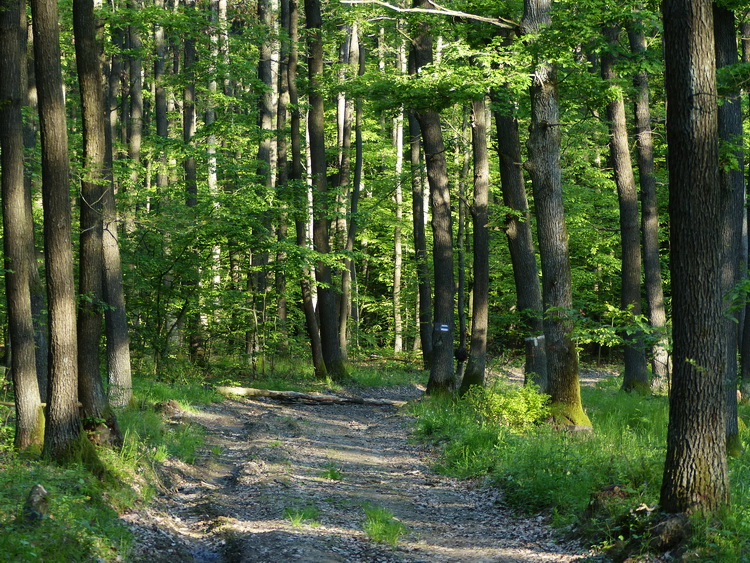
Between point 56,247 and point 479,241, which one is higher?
point 479,241

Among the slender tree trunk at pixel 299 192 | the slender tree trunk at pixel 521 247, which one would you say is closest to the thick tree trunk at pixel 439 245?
the slender tree trunk at pixel 521 247

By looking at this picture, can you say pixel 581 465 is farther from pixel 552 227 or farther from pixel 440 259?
pixel 440 259

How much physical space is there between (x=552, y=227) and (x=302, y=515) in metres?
5.44

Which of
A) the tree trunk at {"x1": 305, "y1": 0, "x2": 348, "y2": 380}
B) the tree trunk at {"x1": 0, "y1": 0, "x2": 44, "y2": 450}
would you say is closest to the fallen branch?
the tree trunk at {"x1": 305, "y1": 0, "x2": 348, "y2": 380}

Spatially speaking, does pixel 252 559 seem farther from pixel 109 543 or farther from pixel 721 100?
pixel 721 100

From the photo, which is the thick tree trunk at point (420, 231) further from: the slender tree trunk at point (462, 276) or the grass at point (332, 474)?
the grass at point (332, 474)

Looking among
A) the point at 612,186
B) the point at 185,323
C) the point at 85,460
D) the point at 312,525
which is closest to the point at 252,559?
the point at 312,525

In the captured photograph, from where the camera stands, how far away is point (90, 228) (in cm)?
953

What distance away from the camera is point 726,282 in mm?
12281

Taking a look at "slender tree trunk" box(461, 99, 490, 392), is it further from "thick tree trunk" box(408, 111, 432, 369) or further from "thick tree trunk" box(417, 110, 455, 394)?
"thick tree trunk" box(408, 111, 432, 369)

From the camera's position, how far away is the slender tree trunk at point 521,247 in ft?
46.3

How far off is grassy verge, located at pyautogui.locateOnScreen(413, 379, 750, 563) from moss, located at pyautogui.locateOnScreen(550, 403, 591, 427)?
21cm

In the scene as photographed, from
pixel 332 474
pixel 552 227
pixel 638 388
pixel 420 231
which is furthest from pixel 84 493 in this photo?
pixel 420 231

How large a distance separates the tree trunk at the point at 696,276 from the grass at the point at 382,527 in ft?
8.06
